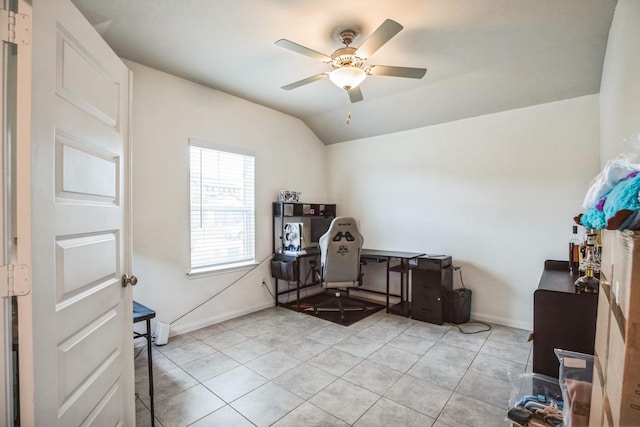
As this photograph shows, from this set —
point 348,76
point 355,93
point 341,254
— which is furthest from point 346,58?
point 341,254

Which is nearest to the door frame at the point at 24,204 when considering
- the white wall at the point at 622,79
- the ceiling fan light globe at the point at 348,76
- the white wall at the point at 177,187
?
the ceiling fan light globe at the point at 348,76

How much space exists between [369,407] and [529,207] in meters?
2.80

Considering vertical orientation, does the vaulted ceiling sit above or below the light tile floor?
above

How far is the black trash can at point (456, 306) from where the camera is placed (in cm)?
354

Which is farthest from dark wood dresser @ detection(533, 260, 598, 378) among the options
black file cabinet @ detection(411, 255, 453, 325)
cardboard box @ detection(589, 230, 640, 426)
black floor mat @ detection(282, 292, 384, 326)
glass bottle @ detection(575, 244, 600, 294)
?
black floor mat @ detection(282, 292, 384, 326)

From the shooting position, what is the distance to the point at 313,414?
1.97 meters

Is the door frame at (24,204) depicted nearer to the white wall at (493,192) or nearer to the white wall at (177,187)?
the white wall at (177,187)

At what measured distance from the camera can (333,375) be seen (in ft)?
8.02

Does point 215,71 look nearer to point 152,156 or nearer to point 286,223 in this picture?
point 152,156

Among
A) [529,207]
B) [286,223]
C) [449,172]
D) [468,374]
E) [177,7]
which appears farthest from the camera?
[286,223]

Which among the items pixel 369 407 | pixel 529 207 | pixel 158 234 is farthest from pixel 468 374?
pixel 158 234

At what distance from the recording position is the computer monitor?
4691 millimetres

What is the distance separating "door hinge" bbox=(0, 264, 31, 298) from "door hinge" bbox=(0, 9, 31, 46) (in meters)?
0.70

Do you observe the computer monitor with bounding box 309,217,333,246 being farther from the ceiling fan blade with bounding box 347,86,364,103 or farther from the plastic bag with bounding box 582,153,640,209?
the plastic bag with bounding box 582,153,640,209
